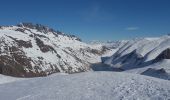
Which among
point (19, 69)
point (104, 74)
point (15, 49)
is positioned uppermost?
point (15, 49)

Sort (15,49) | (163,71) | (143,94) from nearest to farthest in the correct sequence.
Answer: (143,94) < (163,71) < (15,49)

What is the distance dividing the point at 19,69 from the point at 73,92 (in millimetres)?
130019

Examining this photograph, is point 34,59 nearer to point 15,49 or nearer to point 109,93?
point 15,49

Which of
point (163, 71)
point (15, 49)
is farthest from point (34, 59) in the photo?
point (163, 71)

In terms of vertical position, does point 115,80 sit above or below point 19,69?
below

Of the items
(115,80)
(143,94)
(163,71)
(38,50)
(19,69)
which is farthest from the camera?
(38,50)

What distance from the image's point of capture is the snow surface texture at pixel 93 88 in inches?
1060

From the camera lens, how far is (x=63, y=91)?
3058 cm

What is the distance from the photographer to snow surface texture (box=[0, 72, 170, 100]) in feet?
88.3

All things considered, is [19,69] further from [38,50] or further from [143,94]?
[143,94]

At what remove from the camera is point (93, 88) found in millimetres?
30312

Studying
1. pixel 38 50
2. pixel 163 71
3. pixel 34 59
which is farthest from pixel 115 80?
pixel 38 50

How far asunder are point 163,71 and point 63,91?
93444 mm

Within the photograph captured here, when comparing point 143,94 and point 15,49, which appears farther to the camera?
point 15,49
